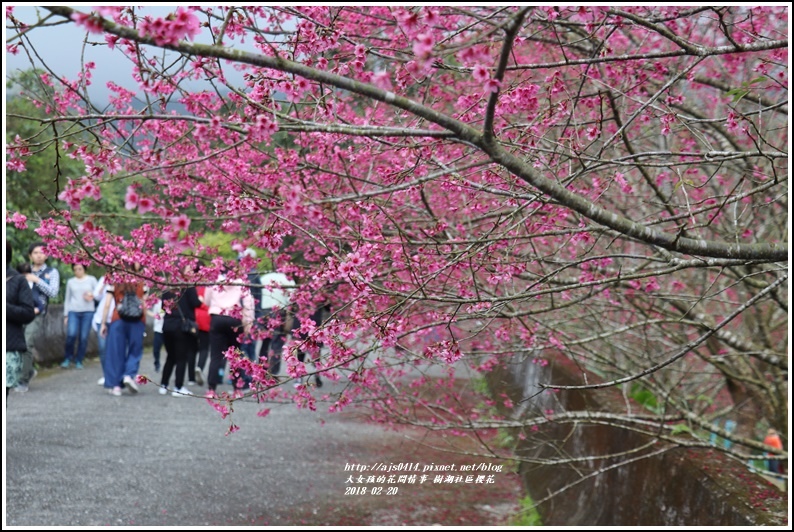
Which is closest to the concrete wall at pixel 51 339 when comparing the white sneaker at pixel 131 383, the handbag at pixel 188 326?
the white sneaker at pixel 131 383

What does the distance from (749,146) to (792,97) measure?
577cm

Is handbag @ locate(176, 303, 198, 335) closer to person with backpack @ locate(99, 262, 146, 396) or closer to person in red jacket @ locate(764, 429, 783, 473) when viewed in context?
person with backpack @ locate(99, 262, 146, 396)

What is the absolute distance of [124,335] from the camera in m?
11.5

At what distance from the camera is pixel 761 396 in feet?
27.1

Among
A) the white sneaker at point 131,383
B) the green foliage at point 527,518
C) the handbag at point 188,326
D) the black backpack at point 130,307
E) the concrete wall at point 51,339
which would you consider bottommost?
the green foliage at point 527,518

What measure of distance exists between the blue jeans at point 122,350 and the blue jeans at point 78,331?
6.66 ft

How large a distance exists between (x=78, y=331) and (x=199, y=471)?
7.10 meters

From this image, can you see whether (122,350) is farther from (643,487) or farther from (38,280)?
(643,487)

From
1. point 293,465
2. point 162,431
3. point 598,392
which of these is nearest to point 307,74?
point 598,392

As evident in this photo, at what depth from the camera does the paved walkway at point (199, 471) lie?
270 inches

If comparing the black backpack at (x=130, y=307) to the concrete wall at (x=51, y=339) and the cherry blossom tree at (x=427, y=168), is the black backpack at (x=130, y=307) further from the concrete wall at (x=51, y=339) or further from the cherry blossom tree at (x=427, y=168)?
the cherry blossom tree at (x=427, y=168)

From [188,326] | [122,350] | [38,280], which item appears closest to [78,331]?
[122,350]

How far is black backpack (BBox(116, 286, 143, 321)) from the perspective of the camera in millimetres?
11516

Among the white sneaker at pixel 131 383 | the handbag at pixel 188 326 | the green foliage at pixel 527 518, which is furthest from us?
the white sneaker at pixel 131 383
